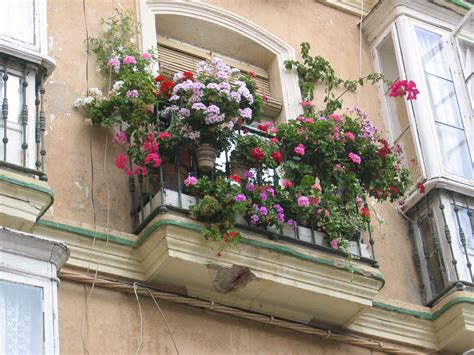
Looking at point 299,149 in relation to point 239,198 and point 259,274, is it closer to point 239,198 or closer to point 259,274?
point 239,198

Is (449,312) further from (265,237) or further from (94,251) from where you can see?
(94,251)

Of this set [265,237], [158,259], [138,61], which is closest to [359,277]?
[265,237]

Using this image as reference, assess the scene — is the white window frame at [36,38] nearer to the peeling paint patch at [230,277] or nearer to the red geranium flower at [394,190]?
the peeling paint patch at [230,277]

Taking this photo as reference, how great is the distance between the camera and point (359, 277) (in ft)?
31.0

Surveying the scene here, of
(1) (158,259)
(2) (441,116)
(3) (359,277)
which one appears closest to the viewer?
(1) (158,259)

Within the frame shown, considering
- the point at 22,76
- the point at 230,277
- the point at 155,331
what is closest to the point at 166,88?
the point at 22,76

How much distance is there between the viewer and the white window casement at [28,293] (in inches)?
292

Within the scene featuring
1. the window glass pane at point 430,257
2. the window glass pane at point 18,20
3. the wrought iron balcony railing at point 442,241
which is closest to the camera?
the window glass pane at point 18,20

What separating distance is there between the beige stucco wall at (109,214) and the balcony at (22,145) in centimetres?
35

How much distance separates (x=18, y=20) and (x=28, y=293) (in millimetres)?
2338

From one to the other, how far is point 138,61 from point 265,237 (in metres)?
1.63

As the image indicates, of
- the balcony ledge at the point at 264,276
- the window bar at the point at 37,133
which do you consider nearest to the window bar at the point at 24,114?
the window bar at the point at 37,133

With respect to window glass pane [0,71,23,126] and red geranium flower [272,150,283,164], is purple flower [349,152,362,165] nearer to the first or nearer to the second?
red geranium flower [272,150,283,164]

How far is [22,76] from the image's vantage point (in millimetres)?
9062
